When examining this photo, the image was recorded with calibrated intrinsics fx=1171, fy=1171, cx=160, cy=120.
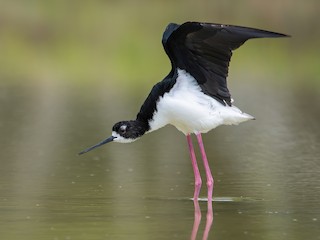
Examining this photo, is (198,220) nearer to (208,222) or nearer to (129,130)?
(208,222)

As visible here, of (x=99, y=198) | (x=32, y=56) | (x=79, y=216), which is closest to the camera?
(x=79, y=216)

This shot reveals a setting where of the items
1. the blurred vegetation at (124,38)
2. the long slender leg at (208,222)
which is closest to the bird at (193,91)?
the long slender leg at (208,222)

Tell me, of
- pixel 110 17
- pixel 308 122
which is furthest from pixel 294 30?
pixel 308 122

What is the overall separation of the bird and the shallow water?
48 cm

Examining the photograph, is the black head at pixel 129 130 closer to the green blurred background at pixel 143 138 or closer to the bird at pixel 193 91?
the bird at pixel 193 91

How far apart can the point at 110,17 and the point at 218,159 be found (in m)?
15.9

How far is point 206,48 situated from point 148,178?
5.15 ft

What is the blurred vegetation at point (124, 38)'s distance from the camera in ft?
76.0

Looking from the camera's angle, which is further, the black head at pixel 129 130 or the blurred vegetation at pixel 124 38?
the blurred vegetation at pixel 124 38

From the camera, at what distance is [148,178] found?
10.6 metres

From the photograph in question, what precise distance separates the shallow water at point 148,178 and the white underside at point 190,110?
1.95ft

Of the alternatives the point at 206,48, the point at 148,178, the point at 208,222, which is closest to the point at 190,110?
the point at 206,48

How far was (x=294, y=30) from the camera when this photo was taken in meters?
26.6

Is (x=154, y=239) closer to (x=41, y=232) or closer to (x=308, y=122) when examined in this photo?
(x=41, y=232)
